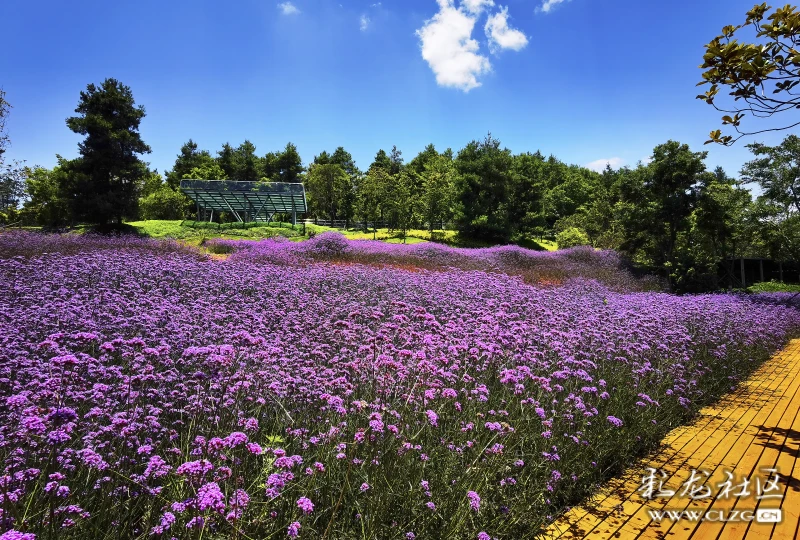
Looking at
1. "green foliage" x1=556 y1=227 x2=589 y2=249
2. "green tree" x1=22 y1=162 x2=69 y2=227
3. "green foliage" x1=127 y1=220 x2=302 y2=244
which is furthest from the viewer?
"green tree" x1=22 y1=162 x2=69 y2=227

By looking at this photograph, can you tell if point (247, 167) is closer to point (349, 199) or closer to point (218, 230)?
point (349, 199)

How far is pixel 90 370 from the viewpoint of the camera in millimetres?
3111

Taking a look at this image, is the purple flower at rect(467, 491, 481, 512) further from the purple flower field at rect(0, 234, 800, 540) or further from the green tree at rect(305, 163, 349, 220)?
the green tree at rect(305, 163, 349, 220)

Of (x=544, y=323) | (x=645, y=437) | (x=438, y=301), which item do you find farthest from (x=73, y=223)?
(x=645, y=437)

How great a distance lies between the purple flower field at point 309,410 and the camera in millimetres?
2115

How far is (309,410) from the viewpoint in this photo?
332 centimetres

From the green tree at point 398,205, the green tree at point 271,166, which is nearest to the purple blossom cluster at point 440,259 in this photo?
the green tree at point 398,205

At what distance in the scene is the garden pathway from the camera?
2.94 metres

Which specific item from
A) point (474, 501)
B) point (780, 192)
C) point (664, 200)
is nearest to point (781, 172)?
point (780, 192)

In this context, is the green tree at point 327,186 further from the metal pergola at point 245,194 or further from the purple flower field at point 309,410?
the purple flower field at point 309,410

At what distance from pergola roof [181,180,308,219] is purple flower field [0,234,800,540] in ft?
72.9

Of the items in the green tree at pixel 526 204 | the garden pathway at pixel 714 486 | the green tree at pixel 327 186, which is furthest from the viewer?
the green tree at pixel 327 186

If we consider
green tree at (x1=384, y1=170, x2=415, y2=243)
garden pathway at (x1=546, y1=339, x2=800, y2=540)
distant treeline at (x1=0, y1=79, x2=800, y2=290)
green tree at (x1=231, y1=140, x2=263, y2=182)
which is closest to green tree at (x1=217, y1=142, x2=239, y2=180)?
green tree at (x1=231, y1=140, x2=263, y2=182)

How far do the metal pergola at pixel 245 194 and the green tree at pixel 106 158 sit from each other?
11.2 feet
